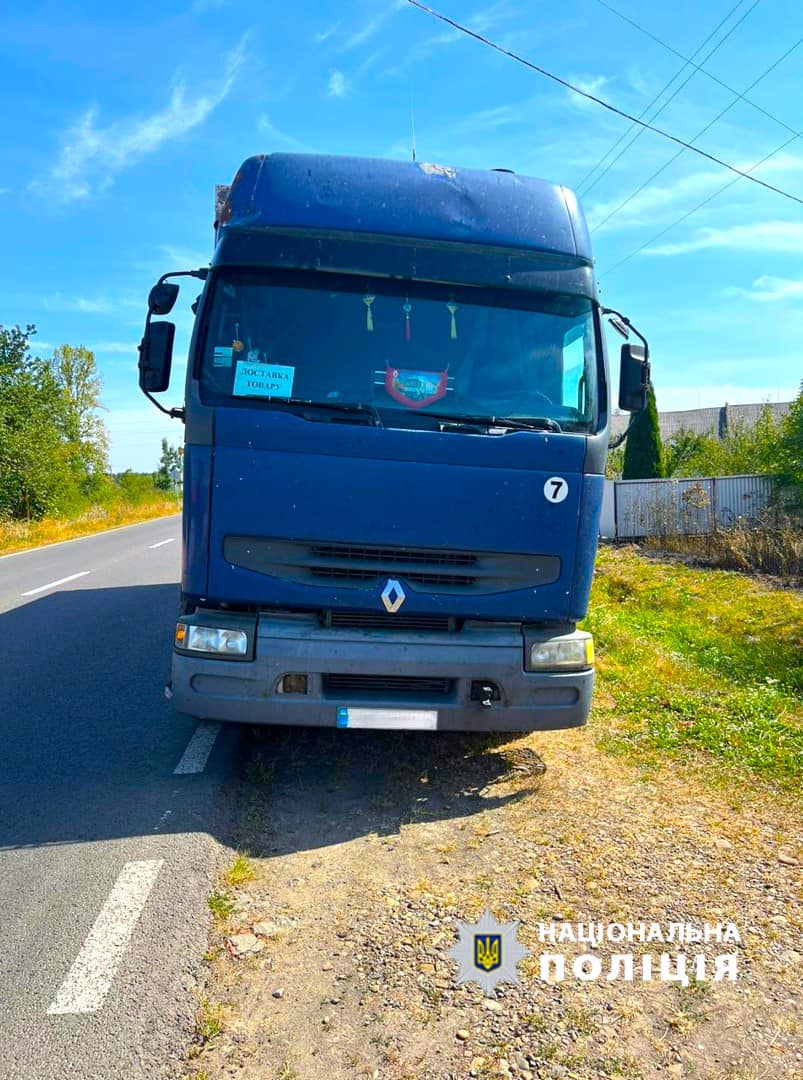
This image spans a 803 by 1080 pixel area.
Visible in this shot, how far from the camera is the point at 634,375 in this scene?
16.0ft

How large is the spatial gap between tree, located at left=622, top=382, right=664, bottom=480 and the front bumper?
21472 millimetres

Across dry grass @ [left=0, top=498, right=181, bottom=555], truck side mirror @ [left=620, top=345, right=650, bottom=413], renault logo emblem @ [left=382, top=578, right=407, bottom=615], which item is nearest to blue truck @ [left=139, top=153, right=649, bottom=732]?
renault logo emblem @ [left=382, top=578, right=407, bottom=615]

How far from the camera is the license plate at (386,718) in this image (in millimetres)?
4086

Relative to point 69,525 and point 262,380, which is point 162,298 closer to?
point 262,380

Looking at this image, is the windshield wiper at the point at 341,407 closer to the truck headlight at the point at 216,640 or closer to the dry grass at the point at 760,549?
the truck headlight at the point at 216,640

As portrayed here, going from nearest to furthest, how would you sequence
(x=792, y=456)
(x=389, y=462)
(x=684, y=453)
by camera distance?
(x=389, y=462) < (x=792, y=456) < (x=684, y=453)

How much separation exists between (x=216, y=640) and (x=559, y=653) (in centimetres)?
175

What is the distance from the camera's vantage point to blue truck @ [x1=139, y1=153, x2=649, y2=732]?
4.01 metres

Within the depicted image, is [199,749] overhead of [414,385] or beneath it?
beneath

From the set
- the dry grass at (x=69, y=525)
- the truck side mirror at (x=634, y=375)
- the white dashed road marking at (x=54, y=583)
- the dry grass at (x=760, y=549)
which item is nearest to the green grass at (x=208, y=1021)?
the truck side mirror at (x=634, y=375)

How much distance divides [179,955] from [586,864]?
1756mm

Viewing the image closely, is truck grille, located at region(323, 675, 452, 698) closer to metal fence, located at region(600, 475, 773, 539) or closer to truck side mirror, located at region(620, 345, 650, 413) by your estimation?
truck side mirror, located at region(620, 345, 650, 413)

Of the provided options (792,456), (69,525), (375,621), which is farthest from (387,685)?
(69,525)

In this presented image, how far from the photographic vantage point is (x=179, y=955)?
2.87 meters
